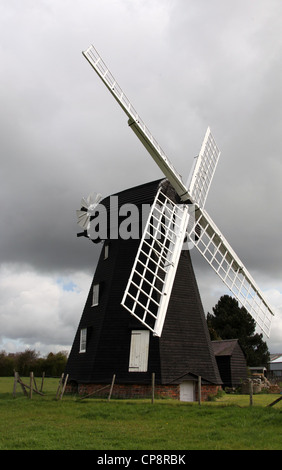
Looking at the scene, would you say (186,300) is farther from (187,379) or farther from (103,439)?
(103,439)

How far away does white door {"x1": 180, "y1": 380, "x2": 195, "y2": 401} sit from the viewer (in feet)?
58.4

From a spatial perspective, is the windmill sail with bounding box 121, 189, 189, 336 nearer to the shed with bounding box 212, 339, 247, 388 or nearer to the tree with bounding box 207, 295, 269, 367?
the shed with bounding box 212, 339, 247, 388

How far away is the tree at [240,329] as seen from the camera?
5042cm

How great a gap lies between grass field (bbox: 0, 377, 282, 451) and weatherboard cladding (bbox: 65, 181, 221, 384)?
1.99m

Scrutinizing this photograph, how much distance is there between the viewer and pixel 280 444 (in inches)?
332

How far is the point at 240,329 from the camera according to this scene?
170 ft

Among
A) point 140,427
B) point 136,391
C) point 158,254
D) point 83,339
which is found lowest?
point 140,427

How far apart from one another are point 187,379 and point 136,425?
6.55 metres

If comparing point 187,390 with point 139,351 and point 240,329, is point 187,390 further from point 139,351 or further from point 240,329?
point 240,329

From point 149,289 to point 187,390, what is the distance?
469 centimetres

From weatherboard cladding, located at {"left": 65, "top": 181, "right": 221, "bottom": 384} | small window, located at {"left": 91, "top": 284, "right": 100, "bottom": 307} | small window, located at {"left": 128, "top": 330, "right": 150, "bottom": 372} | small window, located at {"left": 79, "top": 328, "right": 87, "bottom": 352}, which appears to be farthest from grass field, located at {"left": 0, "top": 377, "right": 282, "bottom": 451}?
small window, located at {"left": 91, "top": 284, "right": 100, "bottom": 307}

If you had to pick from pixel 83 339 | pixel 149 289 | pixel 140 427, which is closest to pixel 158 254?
pixel 149 289

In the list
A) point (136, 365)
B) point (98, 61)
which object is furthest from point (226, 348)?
point (98, 61)

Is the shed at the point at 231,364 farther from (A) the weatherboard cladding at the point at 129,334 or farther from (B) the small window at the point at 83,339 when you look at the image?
(B) the small window at the point at 83,339
